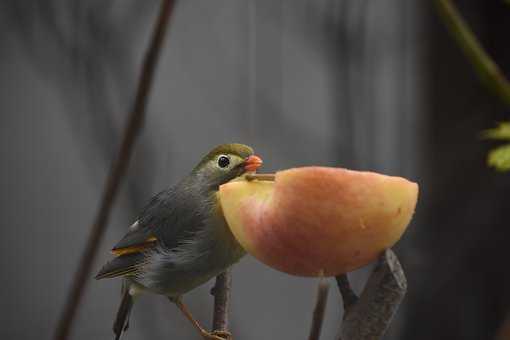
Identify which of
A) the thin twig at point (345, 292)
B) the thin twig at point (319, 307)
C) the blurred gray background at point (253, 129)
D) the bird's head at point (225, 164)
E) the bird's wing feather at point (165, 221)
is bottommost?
the blurred gray background at point (253, 129)

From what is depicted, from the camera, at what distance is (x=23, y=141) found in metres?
0.72

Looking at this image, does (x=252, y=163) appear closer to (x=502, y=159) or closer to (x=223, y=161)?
(x=223, y=161)

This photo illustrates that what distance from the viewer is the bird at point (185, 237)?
24 cm

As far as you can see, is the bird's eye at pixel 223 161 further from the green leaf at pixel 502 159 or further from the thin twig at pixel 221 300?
the green leaf at pixel 502 159

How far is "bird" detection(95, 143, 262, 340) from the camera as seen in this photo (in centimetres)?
24

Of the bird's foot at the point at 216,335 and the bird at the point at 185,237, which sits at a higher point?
the bird at the point at 185,237

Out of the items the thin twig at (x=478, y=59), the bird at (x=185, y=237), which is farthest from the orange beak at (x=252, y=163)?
the thin twig at (x=478, y=59)

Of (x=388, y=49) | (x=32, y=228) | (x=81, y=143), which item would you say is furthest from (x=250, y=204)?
(x=388, y=49)

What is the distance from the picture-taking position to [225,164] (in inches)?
9.7

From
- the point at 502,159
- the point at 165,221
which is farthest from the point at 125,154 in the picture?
the point at 502,159

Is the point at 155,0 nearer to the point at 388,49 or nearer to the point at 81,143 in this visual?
the point at 81,143

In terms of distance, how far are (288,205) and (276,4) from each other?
3.40 ft

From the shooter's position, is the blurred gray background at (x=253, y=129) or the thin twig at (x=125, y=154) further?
the blurred gray background at (x=253, y=129)

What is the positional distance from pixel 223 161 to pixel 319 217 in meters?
0.04
